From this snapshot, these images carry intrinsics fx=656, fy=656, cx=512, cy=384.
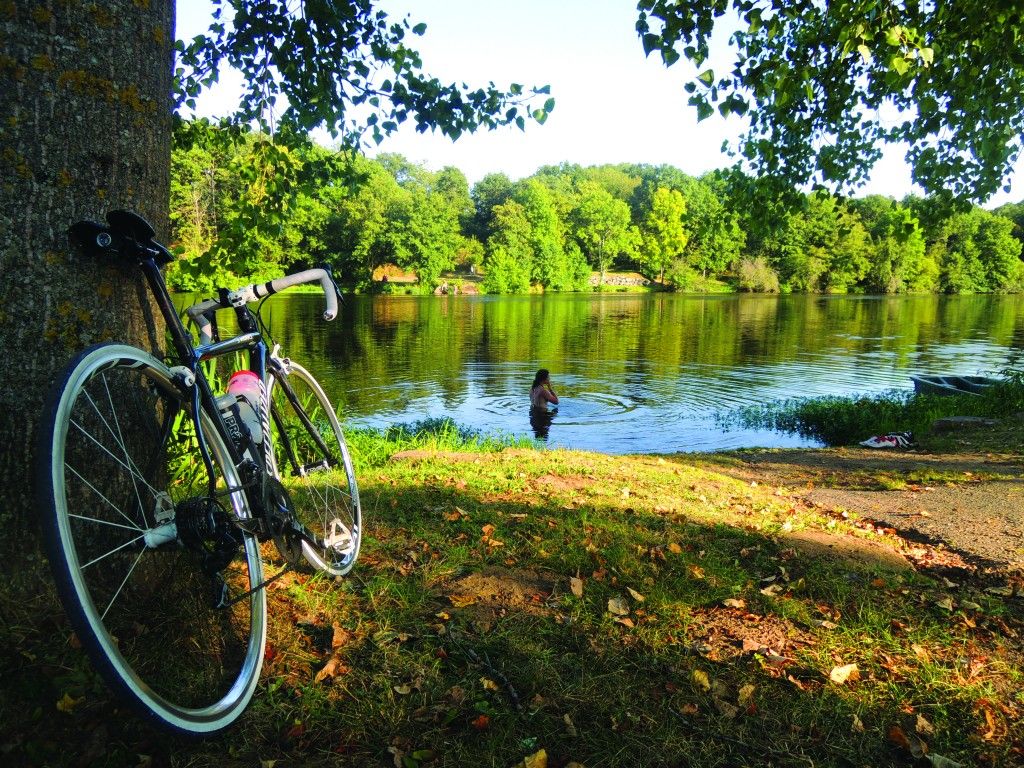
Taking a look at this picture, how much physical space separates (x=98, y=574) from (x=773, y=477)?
716 centimetres

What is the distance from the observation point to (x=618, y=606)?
10.5 feet

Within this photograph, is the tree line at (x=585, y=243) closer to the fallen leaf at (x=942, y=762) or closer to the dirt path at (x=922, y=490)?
the dirt path at (x=922, y=490)

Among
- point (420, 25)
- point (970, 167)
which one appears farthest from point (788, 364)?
point (420, 25)

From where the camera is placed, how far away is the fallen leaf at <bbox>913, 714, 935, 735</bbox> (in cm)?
242

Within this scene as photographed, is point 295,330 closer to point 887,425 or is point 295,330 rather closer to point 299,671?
point 887,425

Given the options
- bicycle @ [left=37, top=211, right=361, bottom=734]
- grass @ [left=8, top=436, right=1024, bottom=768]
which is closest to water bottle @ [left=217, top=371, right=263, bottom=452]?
bicycle @ [left=37, top=211, right=361, bottom=734]

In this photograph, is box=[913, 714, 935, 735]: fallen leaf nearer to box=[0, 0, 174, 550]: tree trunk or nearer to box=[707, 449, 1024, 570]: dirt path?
box=[707, 449, 1024, 570]: dirt path

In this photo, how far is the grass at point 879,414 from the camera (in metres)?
13.4

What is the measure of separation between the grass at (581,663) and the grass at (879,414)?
422 inches

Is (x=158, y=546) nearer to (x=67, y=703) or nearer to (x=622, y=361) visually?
(x=67, y=703)

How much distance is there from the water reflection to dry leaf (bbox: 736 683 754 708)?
8381mm

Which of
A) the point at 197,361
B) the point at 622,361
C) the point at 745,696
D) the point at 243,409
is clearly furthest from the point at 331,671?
the point at 622,361

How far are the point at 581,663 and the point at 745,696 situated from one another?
0.65 metres

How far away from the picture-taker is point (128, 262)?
266 centimetres
